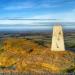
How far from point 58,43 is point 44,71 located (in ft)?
7.94

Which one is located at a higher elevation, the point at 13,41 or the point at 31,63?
the point at 13,41

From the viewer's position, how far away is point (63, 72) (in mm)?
16625

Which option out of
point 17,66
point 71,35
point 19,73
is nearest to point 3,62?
point 17,66

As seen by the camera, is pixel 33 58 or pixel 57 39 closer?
pixel 33 58

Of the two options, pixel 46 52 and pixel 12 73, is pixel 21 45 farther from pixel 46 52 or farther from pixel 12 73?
pixel 12 73

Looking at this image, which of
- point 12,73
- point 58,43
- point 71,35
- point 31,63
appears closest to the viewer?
point 12,73

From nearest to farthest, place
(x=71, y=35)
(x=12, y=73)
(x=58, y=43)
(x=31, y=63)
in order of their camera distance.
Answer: (x=12, y=73), (x=31, y=63), (x=58, y=43), (x=71, y=35)

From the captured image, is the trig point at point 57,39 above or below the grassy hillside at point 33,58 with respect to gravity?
above

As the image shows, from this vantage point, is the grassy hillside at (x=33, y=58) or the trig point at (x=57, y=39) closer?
the grassy hillside at (x=33, y=58)

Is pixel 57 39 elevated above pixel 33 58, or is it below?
above

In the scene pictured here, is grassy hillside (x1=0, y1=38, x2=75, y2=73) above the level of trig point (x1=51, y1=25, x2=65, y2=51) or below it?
below

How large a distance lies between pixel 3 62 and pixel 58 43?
9.88 ft

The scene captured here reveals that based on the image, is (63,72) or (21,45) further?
(21,45)

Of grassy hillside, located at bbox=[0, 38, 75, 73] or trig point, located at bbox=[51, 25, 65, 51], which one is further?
trig point, located at bbox=[51, 25, 65, 51]
